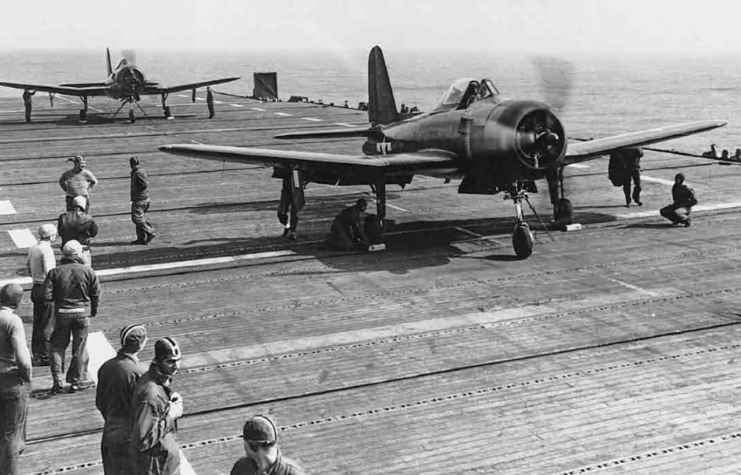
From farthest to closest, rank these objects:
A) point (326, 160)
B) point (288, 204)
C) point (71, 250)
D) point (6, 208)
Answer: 1. point (6, 208)
2. point (288, 204)
3. point (326, 160)
4. point (71, 250)

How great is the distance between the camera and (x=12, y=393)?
23.5 feet

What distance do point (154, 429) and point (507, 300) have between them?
8297 mm

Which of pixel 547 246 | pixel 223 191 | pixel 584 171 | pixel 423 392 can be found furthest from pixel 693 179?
pixel 423 392

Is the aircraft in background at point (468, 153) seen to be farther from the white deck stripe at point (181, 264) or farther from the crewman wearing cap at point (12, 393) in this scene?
the crewman wearing cap at point (12, 393)

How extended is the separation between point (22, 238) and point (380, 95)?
385 inches

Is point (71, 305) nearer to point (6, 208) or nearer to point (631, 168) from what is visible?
point (6, 208)

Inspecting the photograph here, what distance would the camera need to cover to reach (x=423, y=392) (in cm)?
955

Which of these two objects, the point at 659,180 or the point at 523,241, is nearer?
the point at 523,241

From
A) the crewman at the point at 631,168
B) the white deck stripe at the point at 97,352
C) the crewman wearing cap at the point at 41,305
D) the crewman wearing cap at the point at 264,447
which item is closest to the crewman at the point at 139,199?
the white deck stripe at the point at 97,352

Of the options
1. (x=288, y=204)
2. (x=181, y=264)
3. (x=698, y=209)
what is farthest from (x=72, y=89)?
(x=698, y=209)

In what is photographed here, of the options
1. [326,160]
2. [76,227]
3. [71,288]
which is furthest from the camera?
[326,160]

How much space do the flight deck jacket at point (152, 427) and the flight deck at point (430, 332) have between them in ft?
6.46

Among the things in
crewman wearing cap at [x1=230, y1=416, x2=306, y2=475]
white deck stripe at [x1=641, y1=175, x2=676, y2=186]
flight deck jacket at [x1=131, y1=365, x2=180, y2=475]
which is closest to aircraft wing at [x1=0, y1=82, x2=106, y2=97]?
white deck stripe at [x1=641, y1=175, x2=676, y2=186]

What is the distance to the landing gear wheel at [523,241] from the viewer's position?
15.6 m
